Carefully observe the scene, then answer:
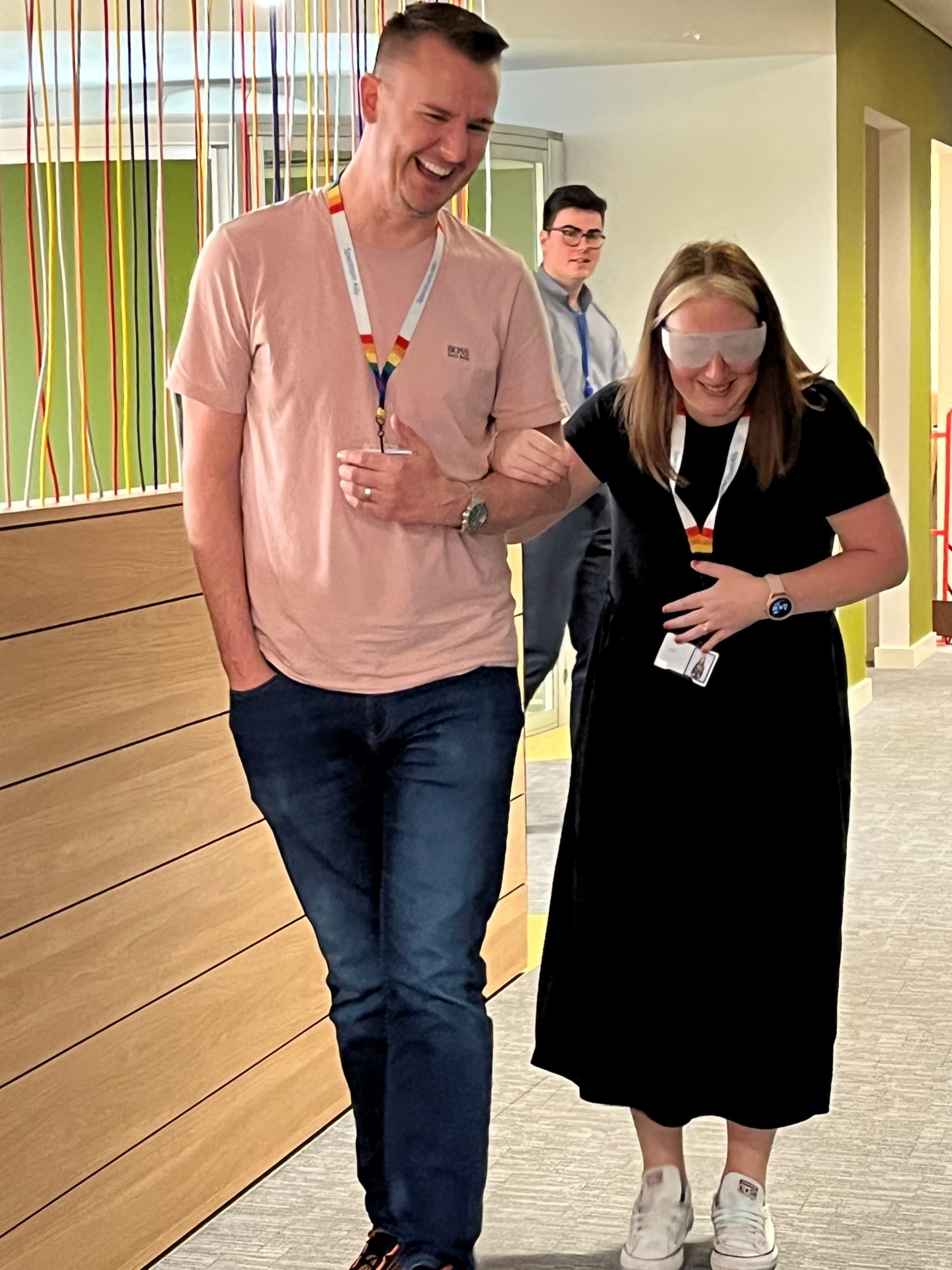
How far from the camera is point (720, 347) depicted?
2379 millimetres

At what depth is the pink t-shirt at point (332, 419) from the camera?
213cm

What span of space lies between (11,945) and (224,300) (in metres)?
0.84

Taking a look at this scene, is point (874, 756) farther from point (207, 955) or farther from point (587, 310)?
point (207, 955)

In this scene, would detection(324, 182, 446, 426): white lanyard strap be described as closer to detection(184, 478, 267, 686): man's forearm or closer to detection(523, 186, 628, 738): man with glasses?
detection(184, 478, 267, 686): man's forearm

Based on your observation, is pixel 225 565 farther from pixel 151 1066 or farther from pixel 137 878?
pixel 151 1066

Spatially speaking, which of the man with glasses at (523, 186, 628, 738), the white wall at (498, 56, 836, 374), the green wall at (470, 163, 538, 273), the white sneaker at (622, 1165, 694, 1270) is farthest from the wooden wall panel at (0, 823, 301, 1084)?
the white wall at (498, 56, 836, 374)

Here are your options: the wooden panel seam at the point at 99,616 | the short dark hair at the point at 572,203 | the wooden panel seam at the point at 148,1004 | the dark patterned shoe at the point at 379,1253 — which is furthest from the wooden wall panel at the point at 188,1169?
the short dark hair at the point at 572,203

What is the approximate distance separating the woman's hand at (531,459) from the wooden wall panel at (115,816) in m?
0.69

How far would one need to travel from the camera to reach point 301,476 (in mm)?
2139

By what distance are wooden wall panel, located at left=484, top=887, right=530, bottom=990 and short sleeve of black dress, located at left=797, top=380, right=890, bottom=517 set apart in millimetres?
1542

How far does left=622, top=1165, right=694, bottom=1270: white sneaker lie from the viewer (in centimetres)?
254

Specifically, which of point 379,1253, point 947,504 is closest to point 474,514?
point 379,1253

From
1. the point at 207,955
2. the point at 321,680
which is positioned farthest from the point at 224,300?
the point at 207,955

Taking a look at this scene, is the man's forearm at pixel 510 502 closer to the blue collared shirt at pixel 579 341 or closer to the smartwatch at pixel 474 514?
the smartwatch at pixel 474 514
